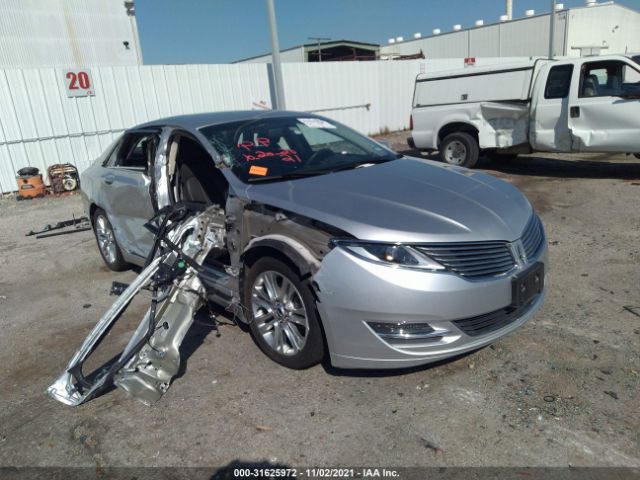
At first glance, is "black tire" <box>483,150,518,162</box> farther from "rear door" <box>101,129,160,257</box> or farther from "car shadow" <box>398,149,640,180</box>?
"rear door" <box>101,129,160,257</box>

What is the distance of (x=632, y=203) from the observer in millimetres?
6727

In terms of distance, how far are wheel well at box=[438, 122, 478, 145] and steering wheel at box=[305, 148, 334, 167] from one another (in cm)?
638

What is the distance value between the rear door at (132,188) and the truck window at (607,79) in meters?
6.99

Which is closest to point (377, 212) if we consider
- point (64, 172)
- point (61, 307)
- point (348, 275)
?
point (348, 275)

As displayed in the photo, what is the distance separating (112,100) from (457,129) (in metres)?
7.98

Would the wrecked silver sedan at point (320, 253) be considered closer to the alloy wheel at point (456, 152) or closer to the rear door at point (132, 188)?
the rear door at point (132, 188)

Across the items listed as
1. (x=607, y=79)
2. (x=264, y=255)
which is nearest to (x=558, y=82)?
(x=607, y=79)

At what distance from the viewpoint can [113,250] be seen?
541 cm

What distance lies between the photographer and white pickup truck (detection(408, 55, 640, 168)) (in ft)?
25.7

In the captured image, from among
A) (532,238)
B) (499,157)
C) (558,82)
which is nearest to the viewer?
(532,238)

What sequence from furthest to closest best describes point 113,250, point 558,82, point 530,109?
point 530,109 → point 558,82 → point 113,250

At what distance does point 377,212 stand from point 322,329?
754 millimetres

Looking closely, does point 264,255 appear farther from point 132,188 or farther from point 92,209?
point 92,209

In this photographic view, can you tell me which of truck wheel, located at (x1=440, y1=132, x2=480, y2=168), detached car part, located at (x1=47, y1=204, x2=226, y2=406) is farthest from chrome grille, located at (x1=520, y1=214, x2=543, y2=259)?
truck wheel, located at (x1=440, y1=132, x2=480, y2=168)
